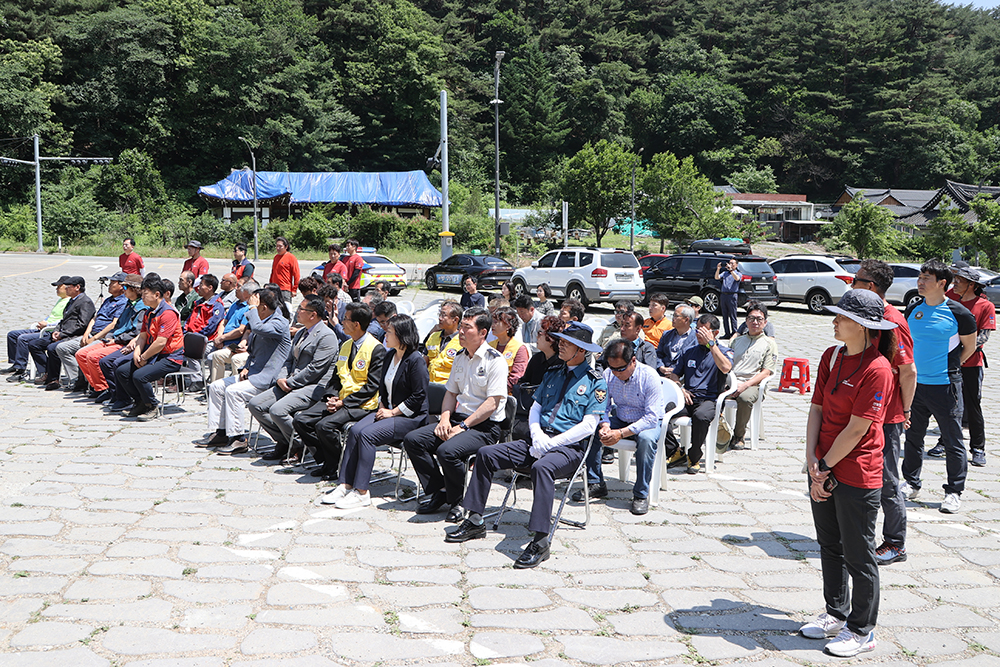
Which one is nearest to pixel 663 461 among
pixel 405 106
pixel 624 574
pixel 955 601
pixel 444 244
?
pixel 624 574

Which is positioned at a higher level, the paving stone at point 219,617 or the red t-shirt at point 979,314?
the red t-shirt at point 979,314

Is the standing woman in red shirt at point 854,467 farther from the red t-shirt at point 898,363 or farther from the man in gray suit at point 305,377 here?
the man in gray suit at point 305,377

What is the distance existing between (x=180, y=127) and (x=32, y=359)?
2121 inches

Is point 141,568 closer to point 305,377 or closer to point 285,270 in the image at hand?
point 305,377

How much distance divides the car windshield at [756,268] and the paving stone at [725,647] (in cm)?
1854

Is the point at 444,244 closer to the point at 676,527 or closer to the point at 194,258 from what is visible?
the point at 194,258

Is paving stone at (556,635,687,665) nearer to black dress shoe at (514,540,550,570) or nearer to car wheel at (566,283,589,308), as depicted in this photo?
black dress shoe at (514,540,550,570)

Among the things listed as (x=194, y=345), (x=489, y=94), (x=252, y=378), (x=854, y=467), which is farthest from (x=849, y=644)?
(x=489, y=94)

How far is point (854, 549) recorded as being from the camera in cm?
382

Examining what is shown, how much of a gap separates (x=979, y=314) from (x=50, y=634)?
790 cm

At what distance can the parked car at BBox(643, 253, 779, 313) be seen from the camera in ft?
69.7

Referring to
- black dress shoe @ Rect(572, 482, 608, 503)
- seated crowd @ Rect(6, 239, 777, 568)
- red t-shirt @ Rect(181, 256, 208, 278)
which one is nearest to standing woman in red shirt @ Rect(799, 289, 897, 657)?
seated crowd @ Rect(6, 239, 777, 568)

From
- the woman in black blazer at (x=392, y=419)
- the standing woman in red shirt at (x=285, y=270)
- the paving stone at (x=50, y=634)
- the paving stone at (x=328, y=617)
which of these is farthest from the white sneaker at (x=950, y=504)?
the standing woman in red shirt at (x=285, y=270)

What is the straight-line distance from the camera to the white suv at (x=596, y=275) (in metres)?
21.7
